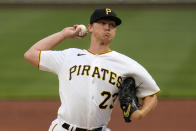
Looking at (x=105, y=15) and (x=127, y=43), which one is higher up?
(x=105, y=15)

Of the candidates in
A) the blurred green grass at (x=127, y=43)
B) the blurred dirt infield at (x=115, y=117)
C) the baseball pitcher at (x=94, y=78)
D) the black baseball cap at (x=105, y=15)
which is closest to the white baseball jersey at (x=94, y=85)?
the baseball pitcher at (x=94, y=78)

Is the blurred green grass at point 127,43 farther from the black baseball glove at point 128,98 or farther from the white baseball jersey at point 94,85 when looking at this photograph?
the black baseball glove at point 128,98

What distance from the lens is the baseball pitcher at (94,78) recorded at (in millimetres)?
3656

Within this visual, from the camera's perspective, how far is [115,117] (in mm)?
8406

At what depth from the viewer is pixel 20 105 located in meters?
9.21

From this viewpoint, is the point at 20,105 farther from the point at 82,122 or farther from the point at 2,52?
the point at 82,122

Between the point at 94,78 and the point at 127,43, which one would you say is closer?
the point at 94,78

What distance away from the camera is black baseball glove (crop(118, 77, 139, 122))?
349 centimetres

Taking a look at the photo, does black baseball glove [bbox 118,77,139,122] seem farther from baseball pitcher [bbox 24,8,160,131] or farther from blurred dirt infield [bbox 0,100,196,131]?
blurred dirt infield [bbox 0,100,196,131]

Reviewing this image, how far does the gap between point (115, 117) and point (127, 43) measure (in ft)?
21.2

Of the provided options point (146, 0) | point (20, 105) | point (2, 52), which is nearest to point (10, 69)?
point (2, 52)

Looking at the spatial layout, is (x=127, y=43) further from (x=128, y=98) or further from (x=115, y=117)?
(x=128, y=98)

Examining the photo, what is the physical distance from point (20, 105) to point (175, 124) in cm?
351

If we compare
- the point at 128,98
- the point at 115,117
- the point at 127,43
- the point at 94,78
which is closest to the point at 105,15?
the point at 94,78
